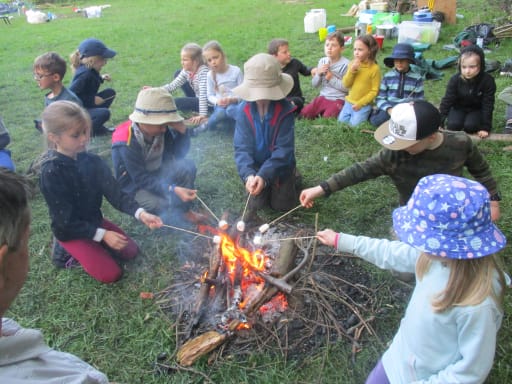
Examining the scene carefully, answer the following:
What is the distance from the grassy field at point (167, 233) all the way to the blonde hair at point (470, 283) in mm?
1261

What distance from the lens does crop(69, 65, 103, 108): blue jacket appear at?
652 cm

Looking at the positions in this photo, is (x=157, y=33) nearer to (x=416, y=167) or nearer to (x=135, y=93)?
(x=135, y=93)

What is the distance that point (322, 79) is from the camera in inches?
268

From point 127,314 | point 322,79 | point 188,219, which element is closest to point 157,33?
point 322,79

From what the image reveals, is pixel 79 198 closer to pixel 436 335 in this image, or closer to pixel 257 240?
pixel 257 240

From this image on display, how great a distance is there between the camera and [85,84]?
6582mm

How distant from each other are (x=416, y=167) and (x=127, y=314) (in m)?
2.67

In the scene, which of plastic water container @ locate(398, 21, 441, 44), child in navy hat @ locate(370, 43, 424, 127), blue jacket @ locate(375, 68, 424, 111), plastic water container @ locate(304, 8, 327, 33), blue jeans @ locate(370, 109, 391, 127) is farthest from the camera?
plastic water container @ locate(304, 8, 327, 33)

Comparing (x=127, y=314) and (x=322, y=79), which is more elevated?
(x=322, y=79)

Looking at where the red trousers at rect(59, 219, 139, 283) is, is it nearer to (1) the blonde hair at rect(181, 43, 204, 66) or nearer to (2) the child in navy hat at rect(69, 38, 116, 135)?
(2) the child in navy hat at rect(69, 38, 116, 135)

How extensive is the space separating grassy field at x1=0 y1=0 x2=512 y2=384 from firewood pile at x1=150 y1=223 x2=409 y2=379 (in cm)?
9

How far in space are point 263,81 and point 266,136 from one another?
0.59 meters

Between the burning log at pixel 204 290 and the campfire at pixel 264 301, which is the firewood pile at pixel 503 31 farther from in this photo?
the burning log at pixel 204 290

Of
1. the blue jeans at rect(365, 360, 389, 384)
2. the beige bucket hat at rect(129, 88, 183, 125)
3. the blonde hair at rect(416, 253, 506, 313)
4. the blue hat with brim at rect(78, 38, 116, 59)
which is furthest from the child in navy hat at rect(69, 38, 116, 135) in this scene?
the blonde hair at rect(416, 253, 506, 313)
